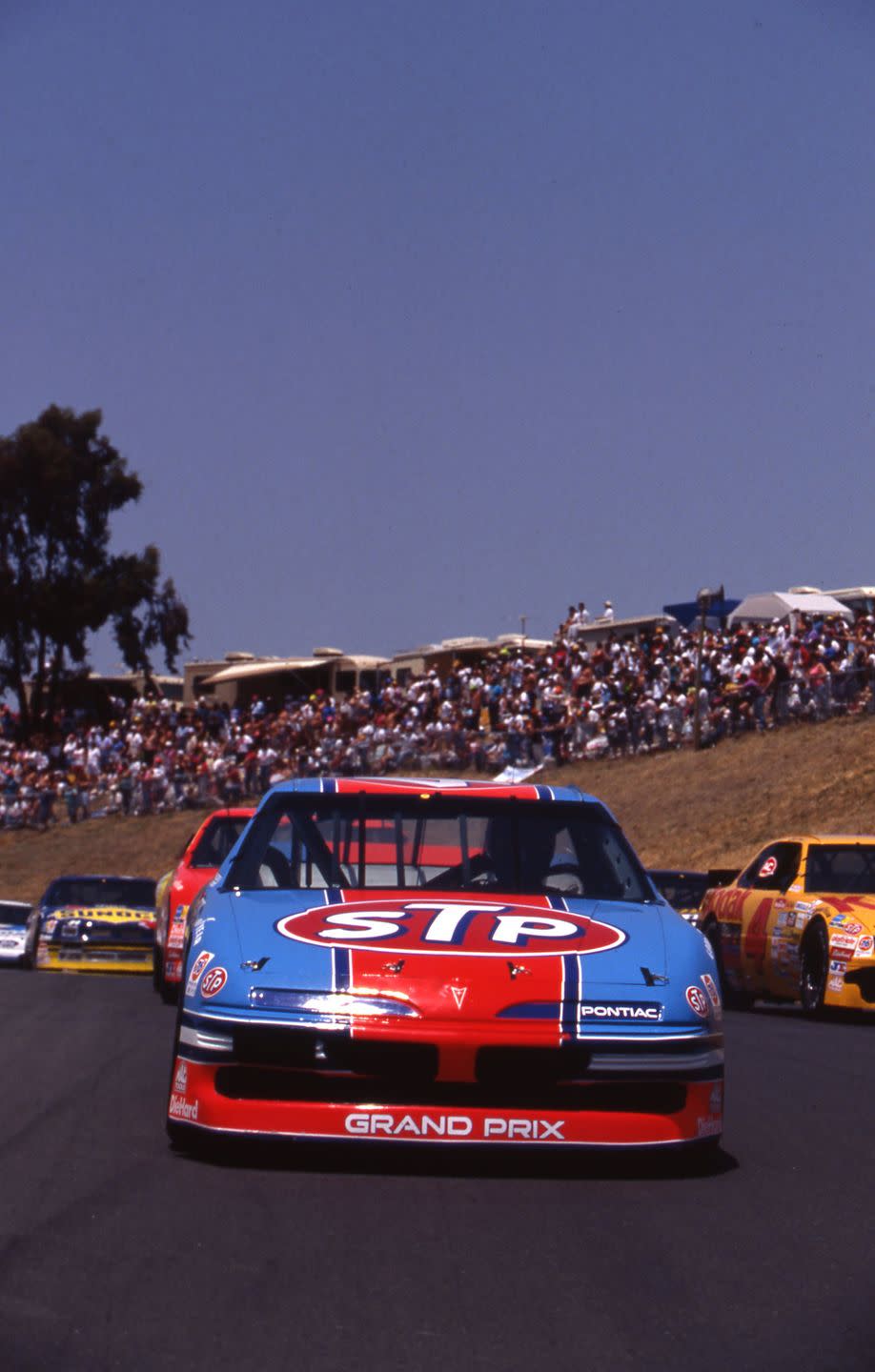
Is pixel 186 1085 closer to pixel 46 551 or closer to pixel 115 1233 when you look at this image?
pixel 115 1233

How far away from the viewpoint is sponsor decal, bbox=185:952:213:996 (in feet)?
22.2

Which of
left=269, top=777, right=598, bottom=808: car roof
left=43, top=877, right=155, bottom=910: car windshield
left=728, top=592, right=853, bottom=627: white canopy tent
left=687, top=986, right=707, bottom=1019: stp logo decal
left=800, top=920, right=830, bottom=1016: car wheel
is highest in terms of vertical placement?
left=728, top=592, right=853, bottom=627: white canopy tent

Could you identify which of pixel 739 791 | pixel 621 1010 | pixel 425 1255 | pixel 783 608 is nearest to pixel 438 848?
pixel 621 1010

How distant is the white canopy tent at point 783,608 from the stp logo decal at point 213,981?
90.2ft

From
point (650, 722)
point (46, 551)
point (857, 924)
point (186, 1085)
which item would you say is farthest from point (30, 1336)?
point (46, 551)

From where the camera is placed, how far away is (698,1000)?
6703 mm

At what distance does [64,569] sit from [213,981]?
58.4 metres

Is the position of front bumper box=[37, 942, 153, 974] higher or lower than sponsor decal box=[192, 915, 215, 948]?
lower

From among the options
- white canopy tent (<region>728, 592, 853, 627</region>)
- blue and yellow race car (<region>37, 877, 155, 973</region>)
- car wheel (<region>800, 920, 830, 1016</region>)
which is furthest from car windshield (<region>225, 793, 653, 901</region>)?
white canopy tent (<region>728, 592, 853, 627</region>)

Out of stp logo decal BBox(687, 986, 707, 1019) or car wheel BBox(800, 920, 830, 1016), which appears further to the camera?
car wheel BBox(800, 920, 830, 1016)

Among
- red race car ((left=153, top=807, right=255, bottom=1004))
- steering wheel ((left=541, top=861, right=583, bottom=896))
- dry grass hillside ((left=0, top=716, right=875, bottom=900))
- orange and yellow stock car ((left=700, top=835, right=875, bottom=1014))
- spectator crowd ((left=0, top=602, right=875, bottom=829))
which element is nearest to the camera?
steering wheel ((left=541, top=861, right=583, bottom=896))

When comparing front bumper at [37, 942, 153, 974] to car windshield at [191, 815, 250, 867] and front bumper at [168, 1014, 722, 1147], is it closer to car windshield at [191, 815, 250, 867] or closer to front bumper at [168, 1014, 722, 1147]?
car windshield at [191, 815, 250, 867]

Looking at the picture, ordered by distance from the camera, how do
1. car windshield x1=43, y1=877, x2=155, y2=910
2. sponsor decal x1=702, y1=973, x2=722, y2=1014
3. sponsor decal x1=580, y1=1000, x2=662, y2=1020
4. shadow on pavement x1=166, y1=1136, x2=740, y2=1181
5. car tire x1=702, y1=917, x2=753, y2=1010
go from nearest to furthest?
1. sponsor decal x1=580, y1=1000, x2=662, y2=1020
2. shadow on pavement x1=166, y1=1136, x2=740, y2=1181
3. sponsor decal x1=702, y1=973, x2=722, y2=1014
4. car tire x1=702, y1=917, x2=753, y2=1010
5. car windshield x1=43, y1=877, x2=155, y2=910

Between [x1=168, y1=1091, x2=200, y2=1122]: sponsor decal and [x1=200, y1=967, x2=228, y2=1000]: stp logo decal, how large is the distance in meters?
0.35
